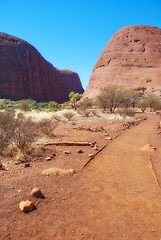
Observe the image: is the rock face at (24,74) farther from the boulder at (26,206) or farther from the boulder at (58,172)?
the boulder at (26,206)

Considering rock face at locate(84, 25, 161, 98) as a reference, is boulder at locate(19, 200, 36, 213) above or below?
below

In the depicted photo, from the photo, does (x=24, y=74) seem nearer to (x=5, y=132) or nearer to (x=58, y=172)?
(x=5, y=132)

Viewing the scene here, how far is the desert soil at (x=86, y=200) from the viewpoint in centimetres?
207

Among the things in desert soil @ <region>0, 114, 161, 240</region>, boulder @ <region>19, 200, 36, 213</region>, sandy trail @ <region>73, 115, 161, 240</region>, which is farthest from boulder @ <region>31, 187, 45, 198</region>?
sandy trail @ <region>73, 115, 161, 240</region>

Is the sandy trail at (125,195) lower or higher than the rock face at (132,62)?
lower

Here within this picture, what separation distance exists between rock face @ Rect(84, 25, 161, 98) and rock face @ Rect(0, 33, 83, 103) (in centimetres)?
1782

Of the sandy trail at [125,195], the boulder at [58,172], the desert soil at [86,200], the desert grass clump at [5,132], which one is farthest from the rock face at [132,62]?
the boulder at [58,172]

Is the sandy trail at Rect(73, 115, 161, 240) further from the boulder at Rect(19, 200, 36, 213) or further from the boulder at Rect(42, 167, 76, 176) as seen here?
the boulder at Rect(19, 200, 36, 213)

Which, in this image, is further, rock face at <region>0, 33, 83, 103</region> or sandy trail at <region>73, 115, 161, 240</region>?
rock face at <region>0, 33, 83, 103</region>

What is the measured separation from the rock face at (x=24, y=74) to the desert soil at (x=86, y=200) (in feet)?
136

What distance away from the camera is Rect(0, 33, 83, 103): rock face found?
43.1 m

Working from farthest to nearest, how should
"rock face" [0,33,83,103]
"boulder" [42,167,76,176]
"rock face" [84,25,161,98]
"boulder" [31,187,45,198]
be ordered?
"rock face" [0,33,83,103], "rock face" [84,25,161,98], "boulder" [42,167,76,176], "boulder" [31,187,45,198]

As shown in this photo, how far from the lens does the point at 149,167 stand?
4.18 metres

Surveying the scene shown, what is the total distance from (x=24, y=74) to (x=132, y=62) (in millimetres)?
30884
